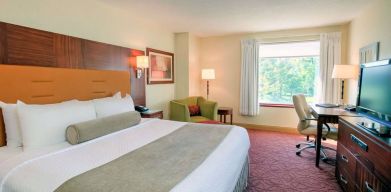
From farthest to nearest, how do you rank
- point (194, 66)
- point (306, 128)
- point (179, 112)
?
point (194, 66) → point (179, 112) → point (306, 128)

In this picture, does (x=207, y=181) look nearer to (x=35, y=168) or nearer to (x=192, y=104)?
(x=35, y=168)

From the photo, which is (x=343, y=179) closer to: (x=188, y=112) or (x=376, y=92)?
(x=376, y=92)

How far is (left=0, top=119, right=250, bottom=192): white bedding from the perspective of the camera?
1317mm

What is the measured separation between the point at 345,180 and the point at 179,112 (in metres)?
2.78

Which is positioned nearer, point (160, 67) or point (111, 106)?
point (111, 106)

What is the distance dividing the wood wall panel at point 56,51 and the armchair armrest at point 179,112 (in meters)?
1.16

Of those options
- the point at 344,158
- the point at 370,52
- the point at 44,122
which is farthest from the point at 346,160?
the point at 44,122

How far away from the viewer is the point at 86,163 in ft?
5.04

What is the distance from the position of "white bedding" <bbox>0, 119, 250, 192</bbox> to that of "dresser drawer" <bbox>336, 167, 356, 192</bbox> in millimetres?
1119

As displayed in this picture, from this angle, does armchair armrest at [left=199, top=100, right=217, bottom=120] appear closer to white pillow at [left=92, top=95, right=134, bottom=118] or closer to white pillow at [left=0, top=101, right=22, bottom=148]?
white pillow at [left=92, top=95, right=134, bottom=118]

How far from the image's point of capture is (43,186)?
1278mm

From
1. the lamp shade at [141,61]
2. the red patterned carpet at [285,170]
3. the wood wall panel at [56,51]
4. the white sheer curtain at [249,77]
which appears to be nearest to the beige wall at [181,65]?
the white sheer curtain at [249,77]

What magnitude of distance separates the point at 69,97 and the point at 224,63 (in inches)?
156

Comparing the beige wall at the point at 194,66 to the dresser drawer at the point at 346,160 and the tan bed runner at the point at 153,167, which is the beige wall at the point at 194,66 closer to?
the tan bed runner at the point at 153,167
